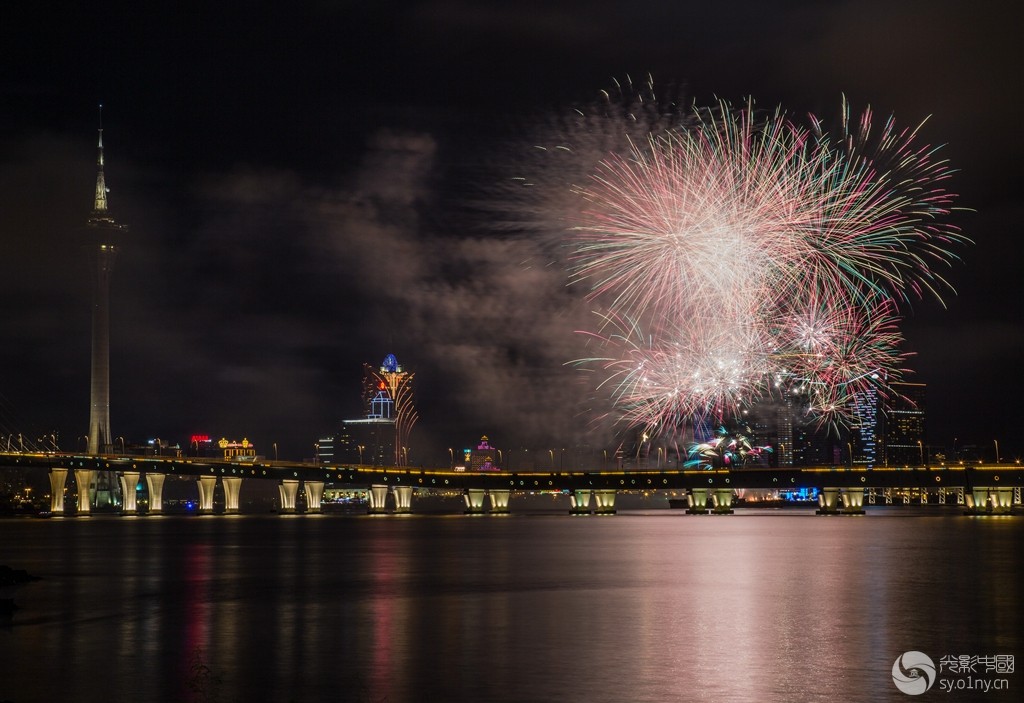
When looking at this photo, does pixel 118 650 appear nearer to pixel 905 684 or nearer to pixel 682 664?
pixel 682 664

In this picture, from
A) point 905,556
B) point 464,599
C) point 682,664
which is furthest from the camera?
point 905,556

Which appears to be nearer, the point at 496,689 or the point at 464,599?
the point at 496,689

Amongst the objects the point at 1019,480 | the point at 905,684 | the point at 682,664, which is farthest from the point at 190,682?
the point at 1019,480

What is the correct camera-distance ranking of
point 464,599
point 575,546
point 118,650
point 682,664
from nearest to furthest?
point 682,664 → point 118,650 → point 464,599 → point 575,546

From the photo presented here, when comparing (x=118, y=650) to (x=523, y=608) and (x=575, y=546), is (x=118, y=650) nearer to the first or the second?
(x=523, y=608)

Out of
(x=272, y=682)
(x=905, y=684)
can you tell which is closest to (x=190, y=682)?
(x=272, y=682)

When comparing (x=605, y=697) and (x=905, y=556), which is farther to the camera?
(x=905, y=556)
